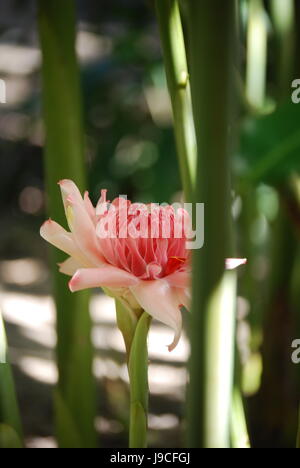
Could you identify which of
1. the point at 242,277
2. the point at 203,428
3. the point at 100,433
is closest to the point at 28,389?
the point at 100,433

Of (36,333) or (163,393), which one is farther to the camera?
(36,333)

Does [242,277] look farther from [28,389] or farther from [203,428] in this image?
[203,428]

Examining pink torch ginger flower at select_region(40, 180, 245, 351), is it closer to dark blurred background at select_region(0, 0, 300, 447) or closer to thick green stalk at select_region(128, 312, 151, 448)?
thick green stalk at select_region(128, 312, 151, 448)

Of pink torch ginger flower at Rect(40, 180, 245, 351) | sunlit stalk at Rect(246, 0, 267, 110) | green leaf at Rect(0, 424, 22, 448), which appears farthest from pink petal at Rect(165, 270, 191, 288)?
sunlit stalk at Rect(246, 0, 267, 110)

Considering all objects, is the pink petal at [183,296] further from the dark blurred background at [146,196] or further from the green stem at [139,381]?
the dark blurred background at [146,196]

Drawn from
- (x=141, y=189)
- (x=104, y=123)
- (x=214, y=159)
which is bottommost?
(x=214, y=159)
